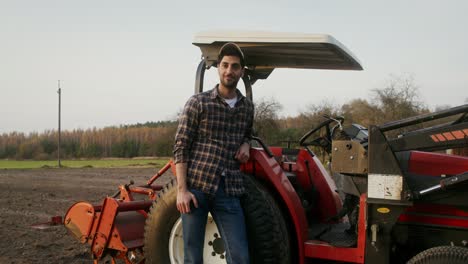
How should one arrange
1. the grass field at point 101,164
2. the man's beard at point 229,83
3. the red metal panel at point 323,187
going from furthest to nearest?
the grass field at point 101,164 → the red metal panel at point 323,187 → the man's beard at point 229,83

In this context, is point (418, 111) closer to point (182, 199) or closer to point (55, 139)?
point (182, 199)

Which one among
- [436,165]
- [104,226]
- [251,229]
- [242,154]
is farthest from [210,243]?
[436,165]

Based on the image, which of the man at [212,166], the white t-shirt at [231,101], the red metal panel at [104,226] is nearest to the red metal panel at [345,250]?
the man at [212,166]

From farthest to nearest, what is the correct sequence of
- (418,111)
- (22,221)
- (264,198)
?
1. (418,111)
2. (22,221)
3. (264,198)

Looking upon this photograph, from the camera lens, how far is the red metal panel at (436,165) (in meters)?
3.46

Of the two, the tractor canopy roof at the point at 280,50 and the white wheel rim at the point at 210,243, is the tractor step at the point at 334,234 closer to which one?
the white wheel rim at the point at 210,243

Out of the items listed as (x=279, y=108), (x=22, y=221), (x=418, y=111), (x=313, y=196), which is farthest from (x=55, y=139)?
(x=313, y=196)

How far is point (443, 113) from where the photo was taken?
3229mm

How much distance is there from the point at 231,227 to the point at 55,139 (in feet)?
195

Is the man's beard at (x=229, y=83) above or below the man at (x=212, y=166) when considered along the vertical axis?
above

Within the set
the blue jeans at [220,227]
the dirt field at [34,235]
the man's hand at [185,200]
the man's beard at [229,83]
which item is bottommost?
the dirt field at [34,235]

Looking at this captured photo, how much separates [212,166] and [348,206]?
163 centimetres

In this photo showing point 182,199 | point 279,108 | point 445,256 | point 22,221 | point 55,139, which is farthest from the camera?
point 55,139

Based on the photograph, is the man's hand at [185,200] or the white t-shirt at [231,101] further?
the white t-shirt at [231,101]
